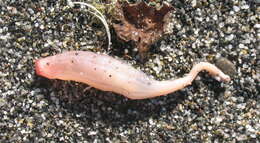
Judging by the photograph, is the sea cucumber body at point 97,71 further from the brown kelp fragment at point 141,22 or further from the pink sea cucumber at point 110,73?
the brown kelp fragment at point 141,22

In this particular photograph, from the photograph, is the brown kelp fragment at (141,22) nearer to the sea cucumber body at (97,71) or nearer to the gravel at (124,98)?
the gravel at (124,98)

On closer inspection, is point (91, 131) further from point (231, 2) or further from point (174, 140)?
point (231, 2)

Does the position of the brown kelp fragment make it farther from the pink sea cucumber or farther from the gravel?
the pink sea cucumber

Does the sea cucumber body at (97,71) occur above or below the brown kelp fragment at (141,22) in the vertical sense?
below

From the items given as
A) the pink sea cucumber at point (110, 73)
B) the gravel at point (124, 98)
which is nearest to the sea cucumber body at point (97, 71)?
the pink sea cucumber at point (110, 73)

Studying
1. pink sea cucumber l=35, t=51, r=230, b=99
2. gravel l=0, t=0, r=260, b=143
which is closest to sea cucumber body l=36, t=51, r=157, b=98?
pink sea cucumber l=35, t=51, r=230, b=99
